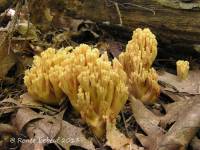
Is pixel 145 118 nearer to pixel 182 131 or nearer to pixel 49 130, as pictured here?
pixel 182 131

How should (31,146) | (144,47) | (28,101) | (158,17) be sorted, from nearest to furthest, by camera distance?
(31,146)
(28,101)
(144,47)
(158,17)

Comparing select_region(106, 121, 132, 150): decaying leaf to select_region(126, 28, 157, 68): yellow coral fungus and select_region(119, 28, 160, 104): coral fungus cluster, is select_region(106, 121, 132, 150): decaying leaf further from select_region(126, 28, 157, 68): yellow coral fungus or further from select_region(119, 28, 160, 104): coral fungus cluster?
select_region(126, 28, 157, 68): yellow coral fungus

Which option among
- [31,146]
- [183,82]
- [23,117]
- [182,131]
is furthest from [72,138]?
[183,82]

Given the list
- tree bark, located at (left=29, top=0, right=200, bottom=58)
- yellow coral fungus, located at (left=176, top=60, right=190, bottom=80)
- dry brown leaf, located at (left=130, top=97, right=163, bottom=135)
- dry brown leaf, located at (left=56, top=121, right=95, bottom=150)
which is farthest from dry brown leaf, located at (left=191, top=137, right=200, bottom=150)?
tree bark, located at (left=29, top=0, right=200, bottom=58)

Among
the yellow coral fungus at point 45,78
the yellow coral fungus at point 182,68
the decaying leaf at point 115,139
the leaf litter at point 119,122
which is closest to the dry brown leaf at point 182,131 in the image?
the leaf litter at point 119,122

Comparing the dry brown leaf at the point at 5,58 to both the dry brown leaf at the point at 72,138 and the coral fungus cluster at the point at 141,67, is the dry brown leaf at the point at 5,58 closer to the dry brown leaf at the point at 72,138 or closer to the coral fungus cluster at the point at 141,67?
the dry brown leaf at the point at 72,138

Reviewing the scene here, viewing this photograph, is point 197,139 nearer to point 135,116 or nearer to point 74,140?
point 135,116
